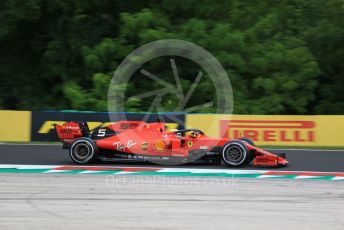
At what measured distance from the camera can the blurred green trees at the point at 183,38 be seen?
86.7ft

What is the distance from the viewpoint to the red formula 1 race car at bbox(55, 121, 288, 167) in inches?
478

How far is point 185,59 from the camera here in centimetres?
2761

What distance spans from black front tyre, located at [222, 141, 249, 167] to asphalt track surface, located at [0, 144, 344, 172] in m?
0.27

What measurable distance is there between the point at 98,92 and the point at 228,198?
1763cm

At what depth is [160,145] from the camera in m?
12.2

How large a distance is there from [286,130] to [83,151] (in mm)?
7807

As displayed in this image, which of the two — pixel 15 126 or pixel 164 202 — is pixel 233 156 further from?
pixel 15 126

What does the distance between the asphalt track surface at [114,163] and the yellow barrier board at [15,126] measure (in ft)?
4.82

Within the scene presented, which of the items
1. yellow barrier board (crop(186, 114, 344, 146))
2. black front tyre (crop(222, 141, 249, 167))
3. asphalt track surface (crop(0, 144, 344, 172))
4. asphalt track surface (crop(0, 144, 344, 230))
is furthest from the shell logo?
yellow barrier board (crop(186, 114, 344, 146))

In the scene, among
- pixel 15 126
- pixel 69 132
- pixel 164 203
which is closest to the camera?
pixel 164 203

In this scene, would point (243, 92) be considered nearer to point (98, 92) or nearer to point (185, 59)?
point (185, 59)

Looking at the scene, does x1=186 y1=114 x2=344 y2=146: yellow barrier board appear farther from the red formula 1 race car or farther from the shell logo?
the shell logo

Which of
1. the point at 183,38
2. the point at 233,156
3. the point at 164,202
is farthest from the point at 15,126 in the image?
the point at 164,202

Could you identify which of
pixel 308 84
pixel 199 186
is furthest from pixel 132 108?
pixel 199 186
